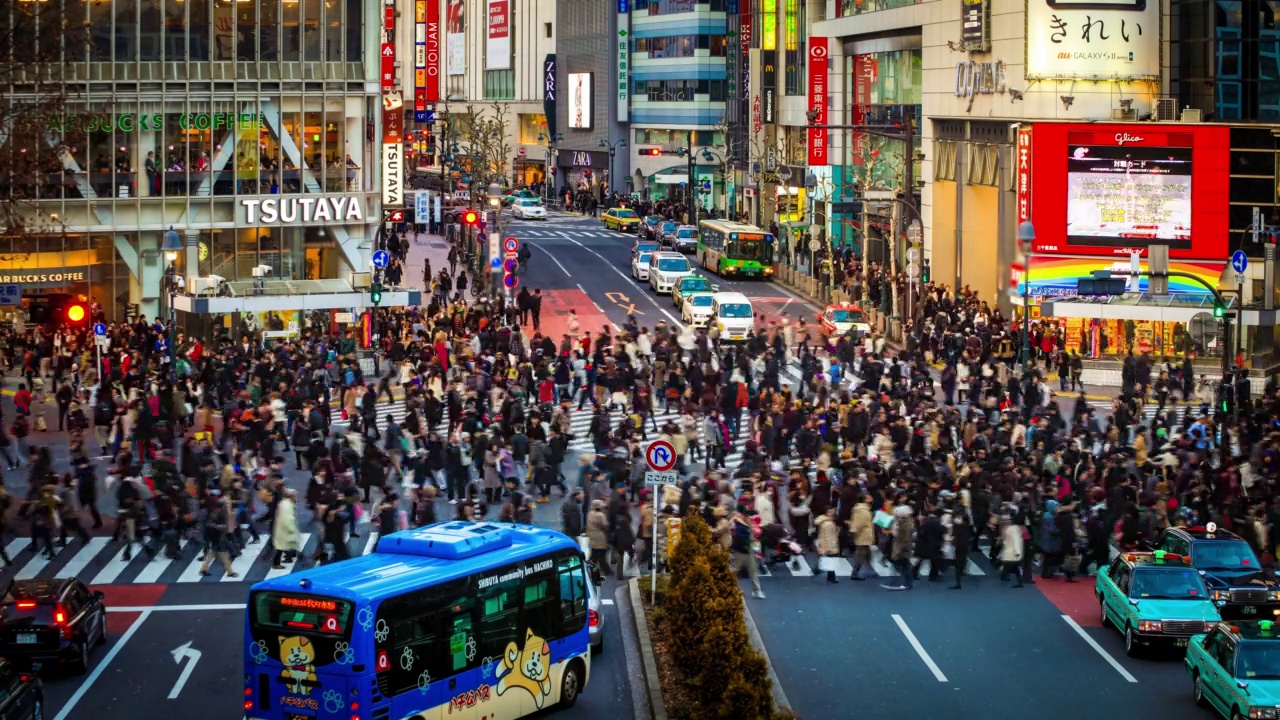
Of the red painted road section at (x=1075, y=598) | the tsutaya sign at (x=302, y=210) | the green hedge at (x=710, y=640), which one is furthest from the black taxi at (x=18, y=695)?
the tsutaya sign at (x=302, y=210)

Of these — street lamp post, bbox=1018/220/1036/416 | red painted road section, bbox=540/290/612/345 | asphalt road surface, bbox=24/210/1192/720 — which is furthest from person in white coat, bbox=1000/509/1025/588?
red painted road section, bbox=540/290/612/345

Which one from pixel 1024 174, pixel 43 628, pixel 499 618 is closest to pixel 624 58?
pixel 1024 174

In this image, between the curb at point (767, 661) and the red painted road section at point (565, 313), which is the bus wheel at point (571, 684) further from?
the red painted road section at point (565, 313)

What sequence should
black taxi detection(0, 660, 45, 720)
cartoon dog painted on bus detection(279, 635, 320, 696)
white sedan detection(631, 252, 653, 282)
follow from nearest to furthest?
black taxi detection(0, 660, 45, 720), cartoon dog painted on bus detection(279, 635, 320, 696), white sedan detection(631, 252, 653, 282)

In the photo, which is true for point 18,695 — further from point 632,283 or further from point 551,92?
point 551,92

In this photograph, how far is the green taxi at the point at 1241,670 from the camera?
20016mm

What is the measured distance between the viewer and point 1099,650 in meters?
24.9

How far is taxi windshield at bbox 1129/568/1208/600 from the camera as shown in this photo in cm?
2434

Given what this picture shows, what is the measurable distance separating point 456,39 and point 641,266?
10123 cm

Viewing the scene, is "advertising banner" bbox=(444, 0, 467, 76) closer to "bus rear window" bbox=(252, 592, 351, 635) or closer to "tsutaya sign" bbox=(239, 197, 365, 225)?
"tsutaya sign" bbox=(239, 197, 365, 225)

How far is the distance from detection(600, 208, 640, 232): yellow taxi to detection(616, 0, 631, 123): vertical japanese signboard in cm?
2189

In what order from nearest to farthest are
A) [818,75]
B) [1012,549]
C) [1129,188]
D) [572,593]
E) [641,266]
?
1. [572,593]
2. [1012,549]
3. [1129,188]
4. [641,266]
5. [818,75]

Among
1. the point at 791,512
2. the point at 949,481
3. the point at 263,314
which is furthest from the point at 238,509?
the point at 263,314

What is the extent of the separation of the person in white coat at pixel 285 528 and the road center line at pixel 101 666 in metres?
2.52
